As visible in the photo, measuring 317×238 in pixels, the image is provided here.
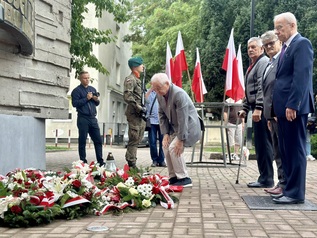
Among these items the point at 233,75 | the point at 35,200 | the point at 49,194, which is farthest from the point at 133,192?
the point at 233,75

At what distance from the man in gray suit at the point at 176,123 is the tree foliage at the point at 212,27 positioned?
66.9 feet

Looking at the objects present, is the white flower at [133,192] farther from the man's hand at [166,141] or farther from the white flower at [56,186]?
the man's hand at [166,141]

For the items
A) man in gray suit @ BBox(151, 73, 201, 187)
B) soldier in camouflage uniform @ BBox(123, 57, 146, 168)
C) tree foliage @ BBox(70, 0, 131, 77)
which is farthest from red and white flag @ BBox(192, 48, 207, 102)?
man in gray suit @ BBox(151, 73, 201, 187)

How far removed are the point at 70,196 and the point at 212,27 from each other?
84.5 ft

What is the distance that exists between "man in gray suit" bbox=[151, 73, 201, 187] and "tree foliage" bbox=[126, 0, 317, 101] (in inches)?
803

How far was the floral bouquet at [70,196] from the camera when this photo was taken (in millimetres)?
4301

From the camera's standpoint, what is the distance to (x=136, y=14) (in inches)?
1607

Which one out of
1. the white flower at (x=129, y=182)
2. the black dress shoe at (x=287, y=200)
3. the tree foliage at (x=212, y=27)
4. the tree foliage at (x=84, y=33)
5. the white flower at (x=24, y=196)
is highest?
the tree foliage at (x=212, y=27)

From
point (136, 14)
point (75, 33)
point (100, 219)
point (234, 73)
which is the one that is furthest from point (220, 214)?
point (136, 14)

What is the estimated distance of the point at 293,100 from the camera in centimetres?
508

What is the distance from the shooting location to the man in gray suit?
6484 millimetres

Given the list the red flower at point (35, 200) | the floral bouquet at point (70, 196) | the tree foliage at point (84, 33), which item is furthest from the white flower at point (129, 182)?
the tree foliage at point (84, 33)

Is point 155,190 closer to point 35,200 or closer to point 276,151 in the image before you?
point 35,200

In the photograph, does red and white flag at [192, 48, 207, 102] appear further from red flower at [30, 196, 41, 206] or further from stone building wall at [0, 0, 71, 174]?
red flower at [30, 196, 41, 206]
